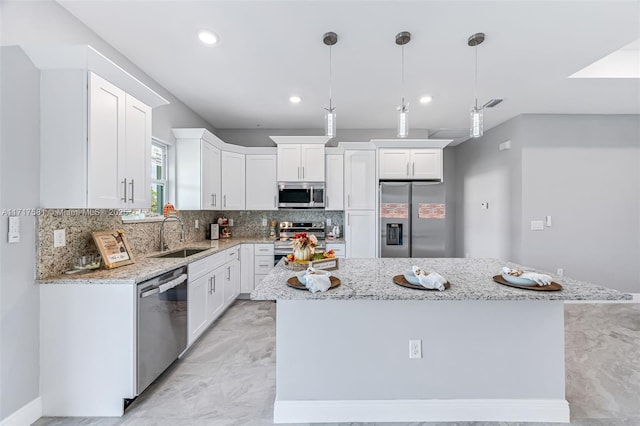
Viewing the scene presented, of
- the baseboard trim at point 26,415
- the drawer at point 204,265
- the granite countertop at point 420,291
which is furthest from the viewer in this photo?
the drawer at point 204,265

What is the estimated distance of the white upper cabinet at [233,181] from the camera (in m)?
3.98

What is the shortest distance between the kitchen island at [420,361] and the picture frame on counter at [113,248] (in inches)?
→ 54.1

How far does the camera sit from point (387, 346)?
1.71 m

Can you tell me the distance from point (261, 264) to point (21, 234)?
8.44ft

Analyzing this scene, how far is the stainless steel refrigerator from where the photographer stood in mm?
3812

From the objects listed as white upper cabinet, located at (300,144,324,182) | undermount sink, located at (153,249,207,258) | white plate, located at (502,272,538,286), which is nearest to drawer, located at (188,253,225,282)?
undermount sink, located at (153,249,207,258)

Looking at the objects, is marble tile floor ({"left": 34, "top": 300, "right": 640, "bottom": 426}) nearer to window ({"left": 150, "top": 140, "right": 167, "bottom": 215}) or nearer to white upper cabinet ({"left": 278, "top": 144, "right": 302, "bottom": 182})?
window ({"left": 150, "top": 140, "right": 167, "bottom": 215})

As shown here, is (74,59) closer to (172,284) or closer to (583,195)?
(172,284)

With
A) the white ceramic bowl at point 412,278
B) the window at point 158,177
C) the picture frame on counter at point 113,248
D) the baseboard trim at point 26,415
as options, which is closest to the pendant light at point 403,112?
the white ceramic bowl at point 412,278

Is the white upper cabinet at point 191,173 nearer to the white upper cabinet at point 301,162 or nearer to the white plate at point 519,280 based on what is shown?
the white upper cabinet at point 301,162

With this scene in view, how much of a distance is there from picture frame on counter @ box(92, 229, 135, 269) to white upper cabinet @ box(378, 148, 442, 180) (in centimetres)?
321

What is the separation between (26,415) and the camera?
1622 mm

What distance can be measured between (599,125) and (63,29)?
6.10m

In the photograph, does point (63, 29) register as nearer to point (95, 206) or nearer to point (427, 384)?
point (95, 206)
